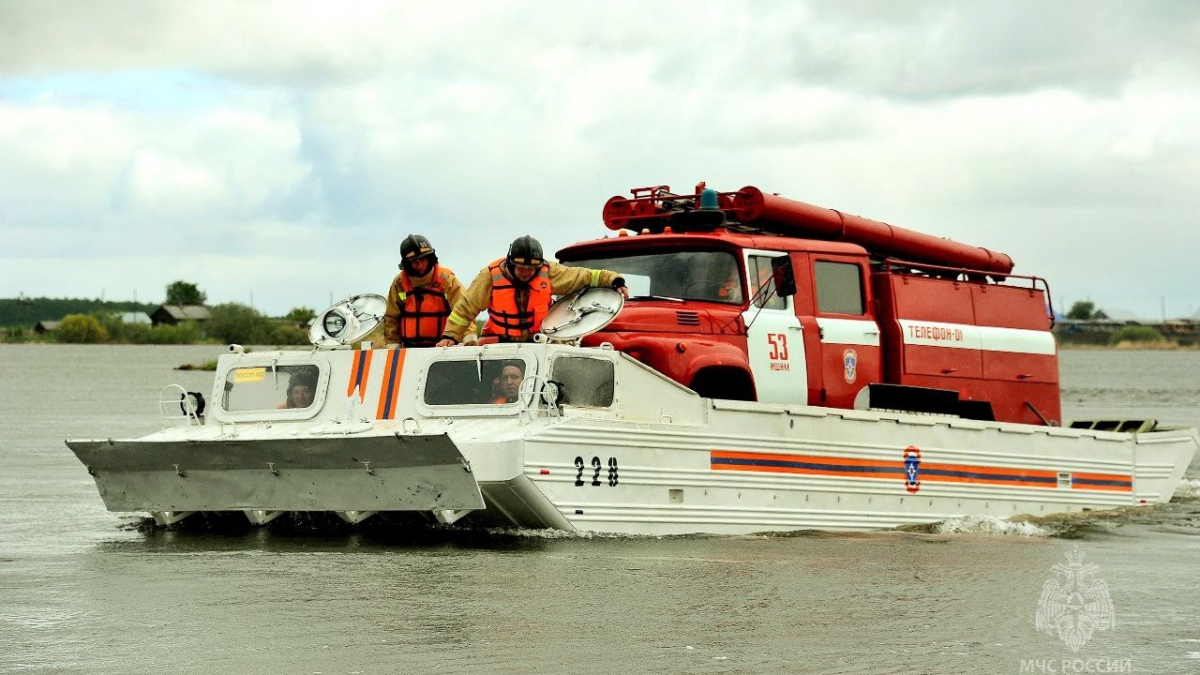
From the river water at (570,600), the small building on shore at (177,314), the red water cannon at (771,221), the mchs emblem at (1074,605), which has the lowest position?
the mchs emblem at (1074,605)

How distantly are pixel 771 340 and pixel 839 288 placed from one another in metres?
1.23

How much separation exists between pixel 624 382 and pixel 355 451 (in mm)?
2120

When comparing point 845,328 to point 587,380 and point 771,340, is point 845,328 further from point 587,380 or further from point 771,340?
point 587,380

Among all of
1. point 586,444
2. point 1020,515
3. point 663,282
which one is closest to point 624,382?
point 586,444

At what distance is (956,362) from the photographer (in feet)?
50.3

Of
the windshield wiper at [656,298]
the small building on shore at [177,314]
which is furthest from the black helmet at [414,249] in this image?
the small building on shore at [177,314]

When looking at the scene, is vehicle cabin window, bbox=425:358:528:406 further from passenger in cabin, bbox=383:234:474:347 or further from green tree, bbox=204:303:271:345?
green tree, bbox=204:303:271:345

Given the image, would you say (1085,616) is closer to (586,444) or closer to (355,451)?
(586,444)

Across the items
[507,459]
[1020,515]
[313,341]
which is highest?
[313,341]

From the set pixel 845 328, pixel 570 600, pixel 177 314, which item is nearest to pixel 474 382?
pixel 570 600

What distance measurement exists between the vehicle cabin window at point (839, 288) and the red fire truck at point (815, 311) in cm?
1

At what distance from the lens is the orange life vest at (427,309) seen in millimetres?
13398

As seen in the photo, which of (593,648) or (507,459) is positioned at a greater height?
(507,459)

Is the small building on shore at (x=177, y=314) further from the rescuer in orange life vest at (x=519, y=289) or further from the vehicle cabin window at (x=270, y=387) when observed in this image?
the rescuer in orange life vest at (x=519, y=289)
